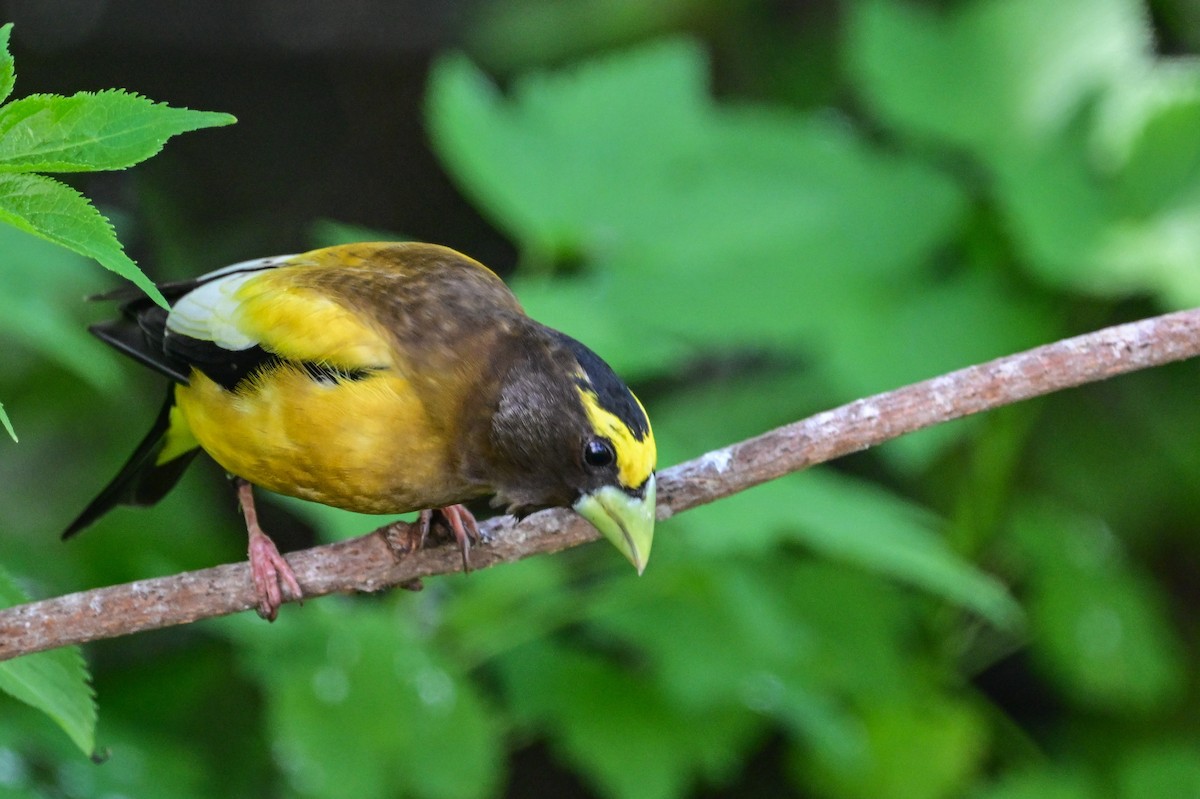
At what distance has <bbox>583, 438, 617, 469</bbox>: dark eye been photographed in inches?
110

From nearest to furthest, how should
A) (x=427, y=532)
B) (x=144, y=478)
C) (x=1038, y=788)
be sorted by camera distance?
(x=427, y=532) → (x=144, y=478) → (x=1038, y=788)

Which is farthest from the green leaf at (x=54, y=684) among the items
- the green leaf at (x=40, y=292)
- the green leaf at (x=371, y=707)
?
the green leaf at (x=371, y=707)

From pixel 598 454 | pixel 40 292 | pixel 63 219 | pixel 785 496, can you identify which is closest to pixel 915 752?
pixel 785 496

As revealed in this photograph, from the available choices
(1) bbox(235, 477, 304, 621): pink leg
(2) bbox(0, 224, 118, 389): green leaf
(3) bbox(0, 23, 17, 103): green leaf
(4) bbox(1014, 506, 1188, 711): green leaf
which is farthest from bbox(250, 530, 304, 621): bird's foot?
(4) bbox(1014, 506, 1188, 711): green leaf

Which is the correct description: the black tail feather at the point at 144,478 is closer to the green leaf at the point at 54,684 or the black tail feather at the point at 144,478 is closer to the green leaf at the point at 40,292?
the green leaf at the point at 40,292

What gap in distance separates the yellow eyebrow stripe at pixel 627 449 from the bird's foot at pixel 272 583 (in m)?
0.74

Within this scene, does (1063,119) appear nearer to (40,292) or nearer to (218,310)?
(218,310)

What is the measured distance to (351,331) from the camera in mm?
3049

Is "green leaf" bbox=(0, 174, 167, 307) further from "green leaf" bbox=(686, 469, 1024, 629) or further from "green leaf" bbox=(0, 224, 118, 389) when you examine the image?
"green leaf" bbox=(686, 469, 1024, 629)

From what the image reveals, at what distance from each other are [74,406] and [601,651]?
2441 mm

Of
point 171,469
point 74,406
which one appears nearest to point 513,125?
point 171,469

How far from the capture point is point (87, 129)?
5.96ft

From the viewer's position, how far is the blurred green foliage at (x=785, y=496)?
402 centimetres

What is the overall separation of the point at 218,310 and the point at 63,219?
1.58 m
